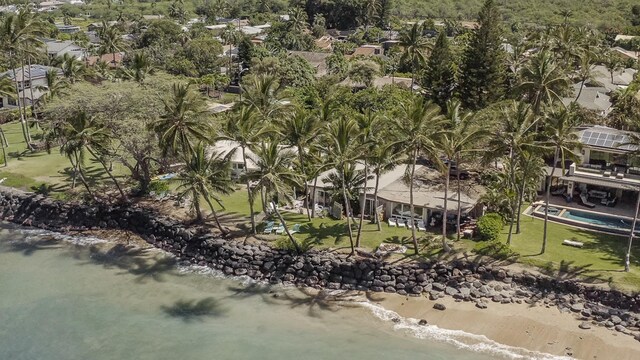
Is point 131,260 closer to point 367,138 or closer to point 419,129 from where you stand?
point 367,138

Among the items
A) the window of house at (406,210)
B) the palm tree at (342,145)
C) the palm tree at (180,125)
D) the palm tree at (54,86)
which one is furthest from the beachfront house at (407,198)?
the palm tree at (54,86)

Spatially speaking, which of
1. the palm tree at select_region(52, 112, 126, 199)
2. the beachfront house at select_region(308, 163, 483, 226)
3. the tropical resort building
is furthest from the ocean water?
the tropical resort building

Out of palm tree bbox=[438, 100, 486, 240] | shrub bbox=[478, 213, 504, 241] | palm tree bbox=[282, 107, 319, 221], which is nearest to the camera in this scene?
palm tree bbox=[438, 100, 486, 240]

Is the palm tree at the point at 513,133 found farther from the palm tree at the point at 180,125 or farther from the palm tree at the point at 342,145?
the palm tree at the point at 180,125

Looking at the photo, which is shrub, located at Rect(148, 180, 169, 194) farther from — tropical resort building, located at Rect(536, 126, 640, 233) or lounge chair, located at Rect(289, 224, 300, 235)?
tropical resort building, located at Rect(536, 126, 640, 233)

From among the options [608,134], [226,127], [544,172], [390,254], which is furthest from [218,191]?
[608,134]

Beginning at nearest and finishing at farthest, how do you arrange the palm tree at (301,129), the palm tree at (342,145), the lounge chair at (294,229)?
the palm tree at (342,145) < the palm tree at (301,129) < the lounge chair at (294,229)
